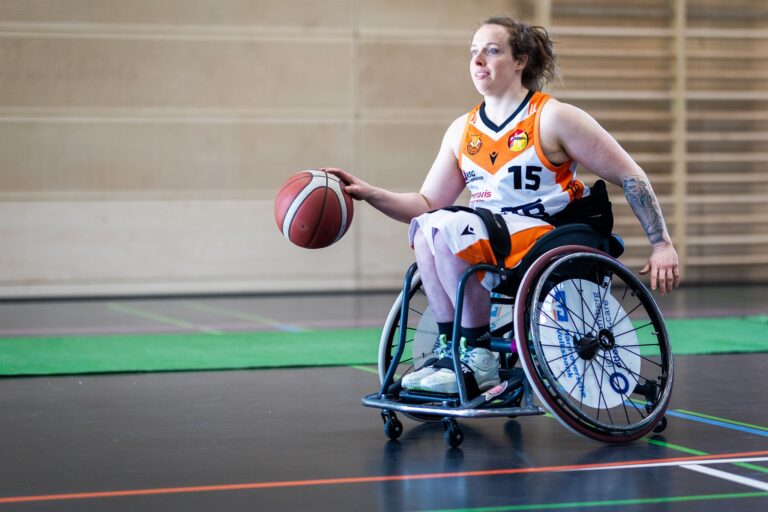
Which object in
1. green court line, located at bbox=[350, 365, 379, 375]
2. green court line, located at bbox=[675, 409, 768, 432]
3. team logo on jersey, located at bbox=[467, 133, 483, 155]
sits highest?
team logo on jersey, located at bbox=[467, 133, 483, 155]

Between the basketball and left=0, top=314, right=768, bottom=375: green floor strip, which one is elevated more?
the basketball

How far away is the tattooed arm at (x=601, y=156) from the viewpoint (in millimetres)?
2893

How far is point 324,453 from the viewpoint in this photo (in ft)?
9.04

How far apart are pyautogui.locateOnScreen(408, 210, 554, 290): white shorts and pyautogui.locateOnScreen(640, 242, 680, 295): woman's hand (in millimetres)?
275

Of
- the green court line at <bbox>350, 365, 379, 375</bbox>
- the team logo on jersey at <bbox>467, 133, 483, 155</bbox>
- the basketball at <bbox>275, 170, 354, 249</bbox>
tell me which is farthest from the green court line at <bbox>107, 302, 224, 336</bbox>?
the team logo on jersey at <bbox>467, 133, 483, 155</bbox>

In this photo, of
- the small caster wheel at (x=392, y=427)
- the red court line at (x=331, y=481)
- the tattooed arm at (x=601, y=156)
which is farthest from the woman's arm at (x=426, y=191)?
the red court line at (x=331, y=481)

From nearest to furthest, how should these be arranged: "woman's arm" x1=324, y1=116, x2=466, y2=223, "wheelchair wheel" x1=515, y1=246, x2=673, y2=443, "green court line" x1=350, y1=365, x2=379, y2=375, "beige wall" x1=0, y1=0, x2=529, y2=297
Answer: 1. "wheelchair wheel" x1=515, y1=246, x2=673, y2=443
2. "woman's arm" x1=324, y1=116, x2=466, y2=223
3. "green court line" x1=350, y1=365, x2=379, y2=375
4. "beige wall" x1=0, y1=0, x2=529, y2=297

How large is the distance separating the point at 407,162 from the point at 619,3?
2203 millimetres

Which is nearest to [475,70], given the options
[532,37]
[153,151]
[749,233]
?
[532,37]

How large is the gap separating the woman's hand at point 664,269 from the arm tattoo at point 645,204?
0.19ft

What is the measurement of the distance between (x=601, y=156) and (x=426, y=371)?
2.36 ft

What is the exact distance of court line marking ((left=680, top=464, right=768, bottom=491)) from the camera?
2322mm

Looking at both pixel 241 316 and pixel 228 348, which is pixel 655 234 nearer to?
pixel 228 348

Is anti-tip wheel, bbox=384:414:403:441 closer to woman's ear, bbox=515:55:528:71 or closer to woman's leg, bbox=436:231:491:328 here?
woman's leg, bbox=436:231:491:328
